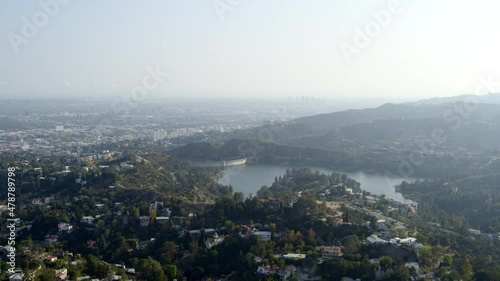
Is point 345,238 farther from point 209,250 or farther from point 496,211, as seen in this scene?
point 496,211

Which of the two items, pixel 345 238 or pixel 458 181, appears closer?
pixel 345 238

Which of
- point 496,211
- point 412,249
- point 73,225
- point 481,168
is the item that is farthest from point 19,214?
point 481,168

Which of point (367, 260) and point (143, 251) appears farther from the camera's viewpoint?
point (143, 251)

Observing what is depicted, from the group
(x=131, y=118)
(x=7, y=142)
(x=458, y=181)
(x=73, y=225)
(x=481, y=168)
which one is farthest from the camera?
(x=131, y=118)

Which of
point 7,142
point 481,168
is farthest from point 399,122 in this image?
point 7,142

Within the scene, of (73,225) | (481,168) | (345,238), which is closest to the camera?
(345,238)

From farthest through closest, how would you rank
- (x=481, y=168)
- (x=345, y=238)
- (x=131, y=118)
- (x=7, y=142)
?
(x=131, y=118) → (x=7, y=142) → (x=481, y=168) → (x=345, y=238)

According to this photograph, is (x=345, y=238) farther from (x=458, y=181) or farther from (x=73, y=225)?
(x=458, y=181)

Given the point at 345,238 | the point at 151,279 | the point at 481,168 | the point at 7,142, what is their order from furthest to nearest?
the point at 7,142, the point at 481,168, the point at 345,238, the point at 151,279
